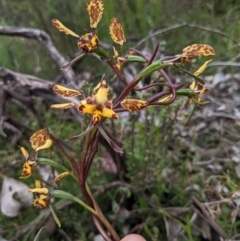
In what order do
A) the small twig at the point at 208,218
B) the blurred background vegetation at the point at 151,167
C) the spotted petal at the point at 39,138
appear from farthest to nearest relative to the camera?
the blurred background vegetation at the point at 151,167, the small twig at the point at 208,218, the spotted petal at the point at 39,138

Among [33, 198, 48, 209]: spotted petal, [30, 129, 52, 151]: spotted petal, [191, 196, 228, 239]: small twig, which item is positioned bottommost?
[191, 196, 228, 239]: small twig

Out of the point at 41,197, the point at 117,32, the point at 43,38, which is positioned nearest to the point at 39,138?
the point at 41,197

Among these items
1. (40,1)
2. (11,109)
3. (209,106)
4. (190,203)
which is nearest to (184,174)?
(190,203)

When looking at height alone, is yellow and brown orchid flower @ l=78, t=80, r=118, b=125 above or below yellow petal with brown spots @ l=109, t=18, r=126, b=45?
below

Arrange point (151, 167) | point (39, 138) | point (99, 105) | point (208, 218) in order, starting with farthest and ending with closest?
point (151, 167) → point (208, 218) → point (39, 138) → point (99, 105)

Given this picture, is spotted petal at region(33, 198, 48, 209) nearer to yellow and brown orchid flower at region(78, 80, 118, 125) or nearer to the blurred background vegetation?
yellow and brown orchid flower at region(78, 80, 118, 125)

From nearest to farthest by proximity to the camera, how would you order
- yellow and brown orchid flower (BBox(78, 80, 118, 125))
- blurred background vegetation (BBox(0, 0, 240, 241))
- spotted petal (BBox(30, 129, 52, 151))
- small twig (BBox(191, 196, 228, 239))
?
yellow and brown orchid flower (BBox(78, 80, 118, 125)), spotted petal (BBox(30, 129, 52, 151)), small twig (BBox(191, 196, 228, 239)), blurred background vegetation (BBox(0, 0, 240, 241))

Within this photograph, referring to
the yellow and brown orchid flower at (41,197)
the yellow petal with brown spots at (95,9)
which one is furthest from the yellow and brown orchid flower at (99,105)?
the yellow and brown orchid flower at (41,197)

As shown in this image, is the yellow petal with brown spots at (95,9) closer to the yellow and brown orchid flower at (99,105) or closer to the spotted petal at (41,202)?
the yellow and brown orchid flower at (99,105)

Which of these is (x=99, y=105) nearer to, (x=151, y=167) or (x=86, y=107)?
(x=86, y=107)

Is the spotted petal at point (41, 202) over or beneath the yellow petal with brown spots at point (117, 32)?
beneath

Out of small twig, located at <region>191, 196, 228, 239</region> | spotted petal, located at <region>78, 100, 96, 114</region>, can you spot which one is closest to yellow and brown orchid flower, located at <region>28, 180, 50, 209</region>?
spotted petal, located at <region>78, 100, 96, 114</region>
